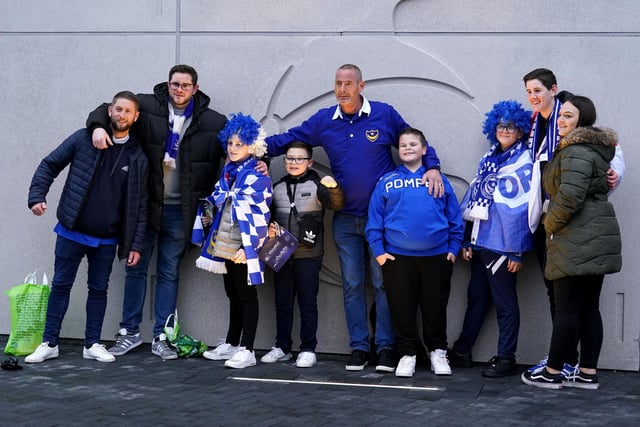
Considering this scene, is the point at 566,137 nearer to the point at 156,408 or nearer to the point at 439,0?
the point at 439,0

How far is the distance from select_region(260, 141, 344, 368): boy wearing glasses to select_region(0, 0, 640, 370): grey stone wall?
370mm

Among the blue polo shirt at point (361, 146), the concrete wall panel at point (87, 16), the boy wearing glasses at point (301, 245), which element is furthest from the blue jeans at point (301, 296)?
the concrete wall panel at point (87, 16)

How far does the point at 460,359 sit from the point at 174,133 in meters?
2.60

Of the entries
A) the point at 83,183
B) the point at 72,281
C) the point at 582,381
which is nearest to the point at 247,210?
the point at 83,183

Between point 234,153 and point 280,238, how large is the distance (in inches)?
26.9

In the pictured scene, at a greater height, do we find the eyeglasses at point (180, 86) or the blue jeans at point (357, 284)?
the eyeglasses at point (180, 86)

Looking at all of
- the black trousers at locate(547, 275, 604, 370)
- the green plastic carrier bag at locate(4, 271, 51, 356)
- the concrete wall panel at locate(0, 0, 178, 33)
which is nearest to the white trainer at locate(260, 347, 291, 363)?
the green plastic carrier bag at locate(4, 271, 51, 356)

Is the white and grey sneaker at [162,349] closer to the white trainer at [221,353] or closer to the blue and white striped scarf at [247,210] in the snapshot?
the white trainer at [221,353]

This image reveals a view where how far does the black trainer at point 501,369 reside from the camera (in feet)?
21.1

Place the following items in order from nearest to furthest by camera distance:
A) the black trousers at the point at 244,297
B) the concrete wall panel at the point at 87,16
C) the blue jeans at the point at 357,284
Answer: the blue jeans at the point at 357,284 → the black trousers at the point at 244,297 → the concrete wall panel at the point at 87,16

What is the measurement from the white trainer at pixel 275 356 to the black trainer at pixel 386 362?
2.38ft

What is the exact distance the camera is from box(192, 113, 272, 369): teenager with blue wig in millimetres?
6738

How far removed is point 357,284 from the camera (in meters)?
6.84

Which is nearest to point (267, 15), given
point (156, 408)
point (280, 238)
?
point (280, 238)
